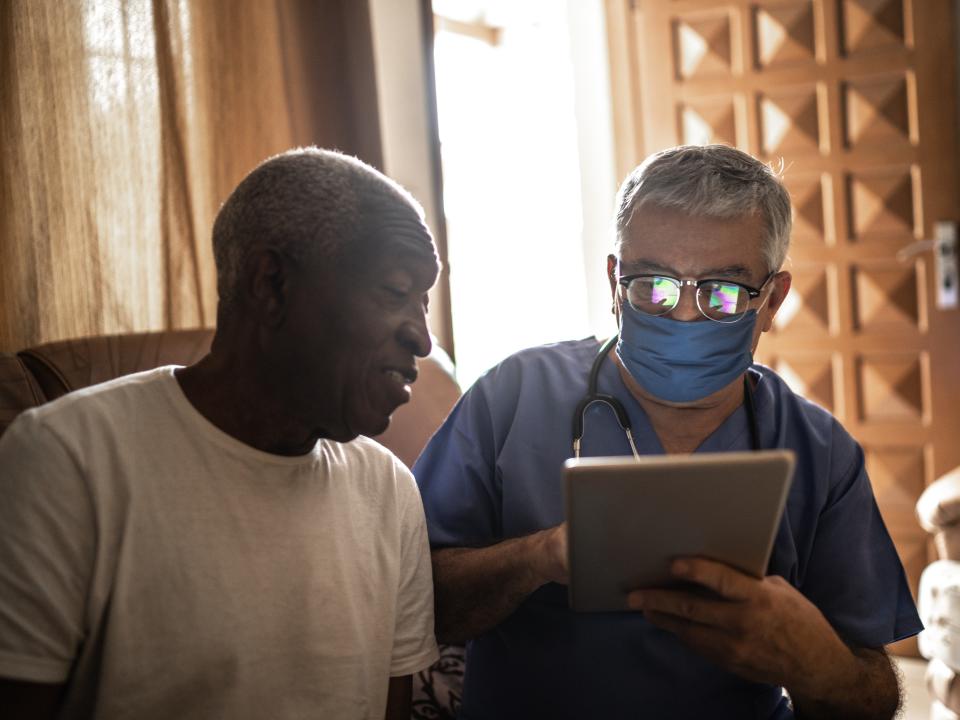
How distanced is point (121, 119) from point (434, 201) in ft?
3.47

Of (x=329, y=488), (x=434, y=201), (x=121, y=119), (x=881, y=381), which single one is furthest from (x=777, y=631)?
(x=881, y=381)

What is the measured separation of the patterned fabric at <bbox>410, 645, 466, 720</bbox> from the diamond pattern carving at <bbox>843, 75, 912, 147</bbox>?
2452mm

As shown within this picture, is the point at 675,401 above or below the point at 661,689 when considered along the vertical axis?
above

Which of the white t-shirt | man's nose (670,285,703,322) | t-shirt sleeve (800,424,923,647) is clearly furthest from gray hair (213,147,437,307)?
t-shirt sleeve (800,424,923,647)

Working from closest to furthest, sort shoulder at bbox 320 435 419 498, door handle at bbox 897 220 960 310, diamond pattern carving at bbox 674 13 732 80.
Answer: shoulder at bbox 320 435 419 498, door handle at bbox 897 220 960 310, diamond pattern carving at bbox 674 13 732 80

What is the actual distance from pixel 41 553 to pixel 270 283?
0.35m

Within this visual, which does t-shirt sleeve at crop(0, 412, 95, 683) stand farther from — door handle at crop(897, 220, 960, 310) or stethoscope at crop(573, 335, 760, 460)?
door handle at crop(897, 220, 960, 310)

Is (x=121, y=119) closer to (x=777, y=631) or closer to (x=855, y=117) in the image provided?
(x=777, y=631)

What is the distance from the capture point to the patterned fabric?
1484 mm

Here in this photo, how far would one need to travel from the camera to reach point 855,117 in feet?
10.4

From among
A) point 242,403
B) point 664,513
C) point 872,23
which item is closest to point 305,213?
point 242,403

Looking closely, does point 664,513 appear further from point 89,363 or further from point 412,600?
point 89,363

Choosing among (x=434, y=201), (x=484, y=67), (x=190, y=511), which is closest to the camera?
(x=190, y=511)

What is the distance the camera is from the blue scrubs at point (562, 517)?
4.33ft
